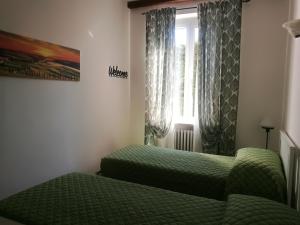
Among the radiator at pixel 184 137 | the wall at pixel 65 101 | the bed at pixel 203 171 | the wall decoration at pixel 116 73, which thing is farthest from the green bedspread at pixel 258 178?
the wall decoration at pixel 116 73

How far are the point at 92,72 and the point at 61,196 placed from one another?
1.85m

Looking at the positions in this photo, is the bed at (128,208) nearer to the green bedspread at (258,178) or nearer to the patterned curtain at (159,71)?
the green bedspread at (258,178)

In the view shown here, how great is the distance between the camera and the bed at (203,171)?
1.96m

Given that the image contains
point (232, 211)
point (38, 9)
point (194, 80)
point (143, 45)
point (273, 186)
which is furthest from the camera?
point (143, 45)

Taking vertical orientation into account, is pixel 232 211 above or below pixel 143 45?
below

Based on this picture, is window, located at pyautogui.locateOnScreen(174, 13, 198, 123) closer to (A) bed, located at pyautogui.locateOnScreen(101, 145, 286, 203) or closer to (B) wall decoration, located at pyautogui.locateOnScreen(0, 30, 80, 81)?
(A) bed, located at pyautogui.locateOnScreen(101, 145, 286, 203)

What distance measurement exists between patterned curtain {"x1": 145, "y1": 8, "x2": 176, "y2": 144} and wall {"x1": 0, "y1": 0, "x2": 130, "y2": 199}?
435 mm

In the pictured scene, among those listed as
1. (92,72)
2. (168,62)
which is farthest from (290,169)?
(92,72)

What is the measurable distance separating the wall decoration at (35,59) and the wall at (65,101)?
0.23 feet

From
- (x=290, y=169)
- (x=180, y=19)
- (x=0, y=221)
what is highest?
(x=180, y=19)

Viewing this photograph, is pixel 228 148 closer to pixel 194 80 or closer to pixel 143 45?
pixel 194 80

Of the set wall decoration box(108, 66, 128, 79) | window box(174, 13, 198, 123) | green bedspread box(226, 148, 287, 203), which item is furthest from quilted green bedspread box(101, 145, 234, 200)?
wall decoration box(108, 66, 128, 79)

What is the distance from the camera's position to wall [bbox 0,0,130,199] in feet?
7.11

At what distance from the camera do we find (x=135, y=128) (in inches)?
161
